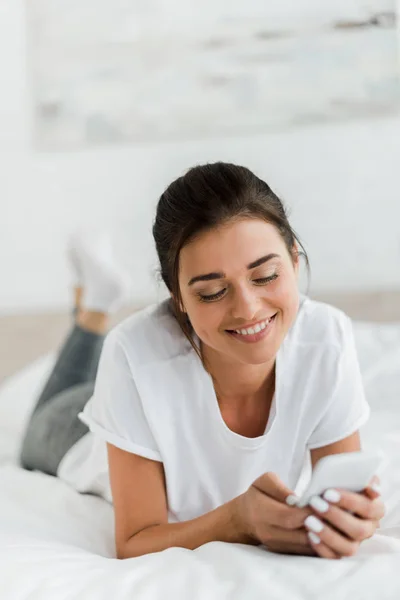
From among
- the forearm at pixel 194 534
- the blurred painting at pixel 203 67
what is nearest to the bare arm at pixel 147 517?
the forearm at pixel 194 534

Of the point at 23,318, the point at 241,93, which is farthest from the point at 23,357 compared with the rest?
the point at 241,93

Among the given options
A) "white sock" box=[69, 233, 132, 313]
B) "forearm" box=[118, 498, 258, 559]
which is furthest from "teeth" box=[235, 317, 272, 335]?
"white sock" box=[69, 233, 132, 313]

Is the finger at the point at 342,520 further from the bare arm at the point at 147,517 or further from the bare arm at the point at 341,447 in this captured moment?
the bare arm at the point at 341,447

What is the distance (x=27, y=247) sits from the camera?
394 centimetres

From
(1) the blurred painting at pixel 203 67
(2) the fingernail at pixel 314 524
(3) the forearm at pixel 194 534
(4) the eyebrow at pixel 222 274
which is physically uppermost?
(1) the blurred painting at pixel 203 67

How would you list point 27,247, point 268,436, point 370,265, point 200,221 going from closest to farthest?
point 200,221
point 268,436
point 370,265
point 27,247

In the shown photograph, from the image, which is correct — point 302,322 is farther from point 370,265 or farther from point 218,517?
point 370,265

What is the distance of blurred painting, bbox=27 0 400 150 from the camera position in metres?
3.64

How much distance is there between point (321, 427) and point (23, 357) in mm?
2350

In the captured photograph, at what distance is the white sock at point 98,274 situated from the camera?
2.26 metres

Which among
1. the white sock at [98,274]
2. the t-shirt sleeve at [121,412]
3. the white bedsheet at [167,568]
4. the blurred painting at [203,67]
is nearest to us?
the white bedsheet at [167,568]

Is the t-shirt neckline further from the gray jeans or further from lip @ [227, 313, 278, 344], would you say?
the gray jeans

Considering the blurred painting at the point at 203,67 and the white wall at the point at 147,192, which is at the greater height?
the blurred painting at the point at 203,67

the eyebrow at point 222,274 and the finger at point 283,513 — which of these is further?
the eyebrow at point 222,274
